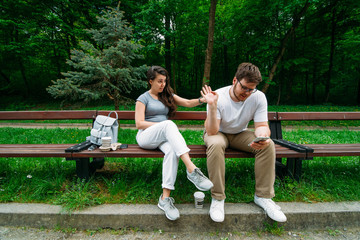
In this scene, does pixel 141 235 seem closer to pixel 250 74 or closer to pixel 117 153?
pixel 117 153

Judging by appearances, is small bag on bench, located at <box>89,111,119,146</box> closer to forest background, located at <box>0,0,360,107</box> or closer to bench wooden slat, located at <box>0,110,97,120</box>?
bench wooden slat, located at <box>0,110,97,120</box>

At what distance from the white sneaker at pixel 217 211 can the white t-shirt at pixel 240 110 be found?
2.97 ft

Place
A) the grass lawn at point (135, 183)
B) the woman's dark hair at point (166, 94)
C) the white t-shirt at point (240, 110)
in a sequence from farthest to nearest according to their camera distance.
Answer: the woman's dark hair at point (166, 94)
the white t-shirt at point (240, 110)
the grass lawn at point (135, 183)

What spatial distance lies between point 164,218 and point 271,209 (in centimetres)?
110

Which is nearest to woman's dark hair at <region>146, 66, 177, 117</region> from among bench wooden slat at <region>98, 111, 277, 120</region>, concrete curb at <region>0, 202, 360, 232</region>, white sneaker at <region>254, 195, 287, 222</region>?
bench wooden slat at <region>98, 111, 277, 120</region>

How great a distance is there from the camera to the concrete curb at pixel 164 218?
2059 mm

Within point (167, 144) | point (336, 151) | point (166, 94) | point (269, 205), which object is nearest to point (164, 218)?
point (167, 144)

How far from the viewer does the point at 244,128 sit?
104 inches

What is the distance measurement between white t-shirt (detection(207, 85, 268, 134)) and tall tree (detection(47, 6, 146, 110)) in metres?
3.77

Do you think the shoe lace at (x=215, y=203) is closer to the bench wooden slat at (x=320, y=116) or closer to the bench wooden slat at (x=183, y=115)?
the bench wooden slat at (x=183, y=115)

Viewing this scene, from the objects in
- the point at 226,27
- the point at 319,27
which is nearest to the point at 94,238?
the point at 226,27

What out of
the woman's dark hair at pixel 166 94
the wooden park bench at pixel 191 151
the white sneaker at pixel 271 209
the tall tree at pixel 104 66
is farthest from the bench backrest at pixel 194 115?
the tall tree at pixel 104 66

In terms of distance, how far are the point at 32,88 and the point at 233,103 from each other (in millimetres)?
20287

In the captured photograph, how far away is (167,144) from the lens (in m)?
2.36
